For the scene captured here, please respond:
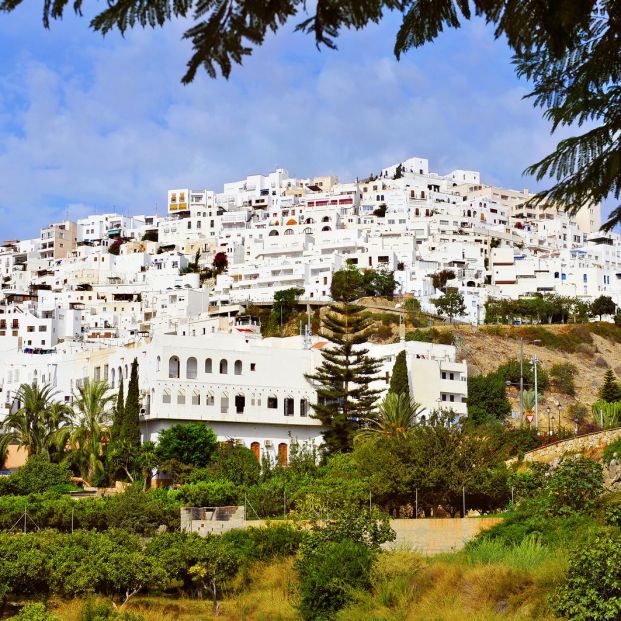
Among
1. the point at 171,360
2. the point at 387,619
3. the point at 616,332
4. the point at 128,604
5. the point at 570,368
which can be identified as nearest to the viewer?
the point at 387,619

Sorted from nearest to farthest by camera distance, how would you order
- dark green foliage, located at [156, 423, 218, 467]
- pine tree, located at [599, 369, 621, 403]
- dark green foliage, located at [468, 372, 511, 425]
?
dark green foliage, located at [156, 423, 218, 467], dark green foliage, located at [468, 372, 511, 425], pine tree, located at [599, 369, 621, 403]

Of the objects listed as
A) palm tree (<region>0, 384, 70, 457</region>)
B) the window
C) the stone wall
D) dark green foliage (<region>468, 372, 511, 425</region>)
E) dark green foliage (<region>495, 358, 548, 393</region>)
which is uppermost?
dark green foliage (<region>495, 358, 548, 393</region>)

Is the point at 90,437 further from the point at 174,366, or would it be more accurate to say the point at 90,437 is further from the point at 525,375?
the point at 525,375

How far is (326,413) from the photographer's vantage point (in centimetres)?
4312

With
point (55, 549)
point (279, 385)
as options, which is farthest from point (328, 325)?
point (55, 549)

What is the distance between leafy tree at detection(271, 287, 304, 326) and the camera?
75688mm

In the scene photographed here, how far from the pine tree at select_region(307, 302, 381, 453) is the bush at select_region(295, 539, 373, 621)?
19.4 meters

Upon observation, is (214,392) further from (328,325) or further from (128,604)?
(128,604)

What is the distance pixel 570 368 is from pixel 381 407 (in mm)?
30149

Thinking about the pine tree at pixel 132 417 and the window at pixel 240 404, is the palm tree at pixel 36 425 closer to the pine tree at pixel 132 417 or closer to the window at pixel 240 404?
the pine tree at pixel 132 417

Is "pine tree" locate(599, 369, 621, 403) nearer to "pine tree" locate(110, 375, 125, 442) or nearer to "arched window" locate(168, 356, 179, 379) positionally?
"arched window" locate(168, 356, 179, 379)

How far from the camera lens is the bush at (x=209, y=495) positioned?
104 feet

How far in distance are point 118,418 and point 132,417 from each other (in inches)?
29.6

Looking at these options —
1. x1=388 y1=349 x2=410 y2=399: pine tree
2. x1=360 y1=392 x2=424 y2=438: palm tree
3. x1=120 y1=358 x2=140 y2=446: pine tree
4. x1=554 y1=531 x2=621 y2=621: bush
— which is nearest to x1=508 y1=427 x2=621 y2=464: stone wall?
x1=360 y1=392 x2=424 y2=438: palm tree
